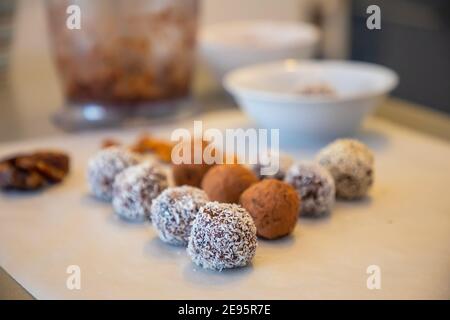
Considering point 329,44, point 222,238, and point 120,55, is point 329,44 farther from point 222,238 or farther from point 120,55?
point 222,238

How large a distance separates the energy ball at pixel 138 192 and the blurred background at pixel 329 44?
576mm

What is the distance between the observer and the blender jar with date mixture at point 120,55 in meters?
1.43

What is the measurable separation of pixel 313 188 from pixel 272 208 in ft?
0.33

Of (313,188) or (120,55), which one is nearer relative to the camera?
(313,188)

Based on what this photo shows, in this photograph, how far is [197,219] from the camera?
0.89 metres

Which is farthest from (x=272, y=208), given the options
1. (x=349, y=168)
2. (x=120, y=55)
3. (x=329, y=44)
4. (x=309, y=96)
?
(x=329, y=44)

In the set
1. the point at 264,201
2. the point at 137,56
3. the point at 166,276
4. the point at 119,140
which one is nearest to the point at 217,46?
the point at 137,56

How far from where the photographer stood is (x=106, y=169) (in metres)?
1.11

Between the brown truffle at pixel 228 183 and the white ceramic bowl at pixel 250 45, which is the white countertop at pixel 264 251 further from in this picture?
the white ceramic bowl at pixel 250 45

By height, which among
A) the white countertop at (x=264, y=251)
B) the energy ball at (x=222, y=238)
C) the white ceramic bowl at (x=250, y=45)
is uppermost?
the white ceramic bowl at (x=250, y=45)

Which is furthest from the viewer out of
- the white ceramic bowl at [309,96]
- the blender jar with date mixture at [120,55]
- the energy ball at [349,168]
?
the blender jar with date mixture at [120,55]

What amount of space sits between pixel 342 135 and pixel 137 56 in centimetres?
40

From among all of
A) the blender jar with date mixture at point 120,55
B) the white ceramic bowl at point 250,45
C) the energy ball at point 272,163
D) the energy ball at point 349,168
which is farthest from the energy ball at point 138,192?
the white ceramic bowl at point 250,45

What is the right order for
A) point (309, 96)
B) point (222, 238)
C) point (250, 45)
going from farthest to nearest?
point (250, 45) < point (309, 96) < point (222, 238)
